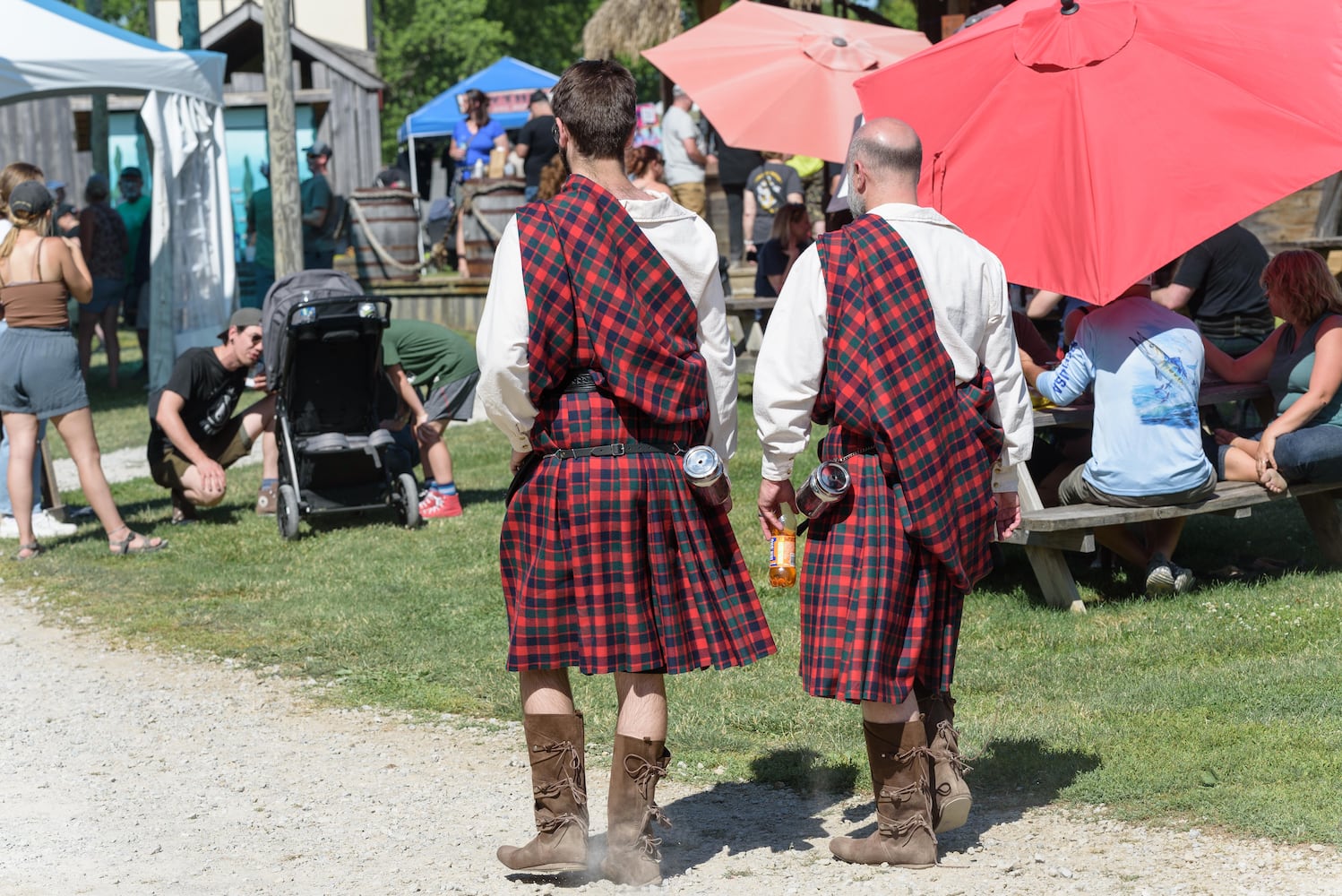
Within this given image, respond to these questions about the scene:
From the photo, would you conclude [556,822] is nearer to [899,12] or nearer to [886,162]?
[886,162]

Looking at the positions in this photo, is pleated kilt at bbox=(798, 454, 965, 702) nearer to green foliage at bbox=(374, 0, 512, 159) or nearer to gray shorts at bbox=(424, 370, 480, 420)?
gray shorts at bbox=(424, 370, 480, 420)

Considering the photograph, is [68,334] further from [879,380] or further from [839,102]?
[879,380]

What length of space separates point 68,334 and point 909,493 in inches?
235

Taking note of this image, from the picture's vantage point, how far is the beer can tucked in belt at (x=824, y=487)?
12.6ft

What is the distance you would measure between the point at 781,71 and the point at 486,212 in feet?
30.2

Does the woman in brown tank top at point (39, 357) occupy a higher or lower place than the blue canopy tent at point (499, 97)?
lower

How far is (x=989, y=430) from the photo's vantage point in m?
3.98

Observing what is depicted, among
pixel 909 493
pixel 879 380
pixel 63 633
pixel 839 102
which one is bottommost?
pixel 63 633

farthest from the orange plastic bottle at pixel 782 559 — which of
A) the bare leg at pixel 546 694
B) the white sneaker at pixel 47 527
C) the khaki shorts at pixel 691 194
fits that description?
the khaki shorts at pixel 691 194

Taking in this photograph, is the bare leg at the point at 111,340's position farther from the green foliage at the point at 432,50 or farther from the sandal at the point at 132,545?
the green foliage at the point at 432,50

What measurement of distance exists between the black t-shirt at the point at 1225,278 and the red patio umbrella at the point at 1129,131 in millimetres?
2823

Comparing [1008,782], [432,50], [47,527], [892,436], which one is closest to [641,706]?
[892,436]

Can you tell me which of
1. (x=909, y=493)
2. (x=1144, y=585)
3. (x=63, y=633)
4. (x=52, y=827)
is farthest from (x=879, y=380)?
(x=63, y=633)

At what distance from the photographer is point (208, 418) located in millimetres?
8844
